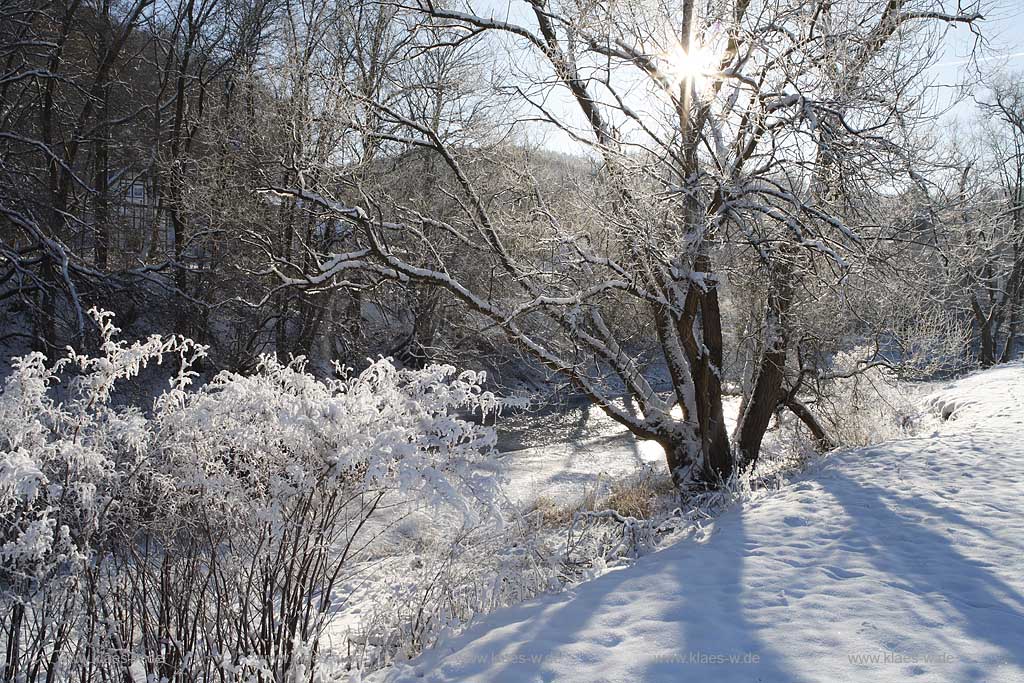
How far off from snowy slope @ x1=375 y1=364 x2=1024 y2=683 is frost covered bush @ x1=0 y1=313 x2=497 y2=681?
950 millimetres

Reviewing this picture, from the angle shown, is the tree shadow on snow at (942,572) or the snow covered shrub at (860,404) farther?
the snow covered shrub at (860,404)

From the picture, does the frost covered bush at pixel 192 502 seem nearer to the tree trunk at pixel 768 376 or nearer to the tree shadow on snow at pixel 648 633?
the tree shadow on snow at pixel 648 633

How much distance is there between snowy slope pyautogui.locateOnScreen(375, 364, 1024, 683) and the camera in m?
3.37

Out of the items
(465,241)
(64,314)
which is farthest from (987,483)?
(64,314)

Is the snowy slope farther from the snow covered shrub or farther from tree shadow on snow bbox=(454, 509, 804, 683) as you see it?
the snow covered shrub

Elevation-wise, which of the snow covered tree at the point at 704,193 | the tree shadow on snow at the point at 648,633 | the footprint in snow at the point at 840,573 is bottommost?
the tree shadow on snow at the point at 648,633

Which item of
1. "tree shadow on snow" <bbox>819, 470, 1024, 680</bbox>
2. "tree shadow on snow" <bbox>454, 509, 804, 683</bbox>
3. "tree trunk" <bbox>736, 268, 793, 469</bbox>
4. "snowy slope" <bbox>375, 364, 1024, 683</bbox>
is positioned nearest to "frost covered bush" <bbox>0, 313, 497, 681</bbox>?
"tree shadow on snow" <bbox>454, 509, 804, 683</bbox>

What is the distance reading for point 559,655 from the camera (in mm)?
3674

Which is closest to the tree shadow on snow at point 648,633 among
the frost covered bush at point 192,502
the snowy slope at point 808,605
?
the snowy slope at point 808,605

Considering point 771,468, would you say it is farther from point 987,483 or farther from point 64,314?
point 64,314

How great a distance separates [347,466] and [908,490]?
5.06 meters

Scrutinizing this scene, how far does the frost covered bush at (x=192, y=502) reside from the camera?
11.4 ft

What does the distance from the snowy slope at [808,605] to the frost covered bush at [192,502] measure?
0.95 metres

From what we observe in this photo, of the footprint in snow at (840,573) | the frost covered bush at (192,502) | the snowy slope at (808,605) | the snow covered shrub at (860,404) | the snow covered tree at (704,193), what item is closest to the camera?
the snowy slope at (808,605)
